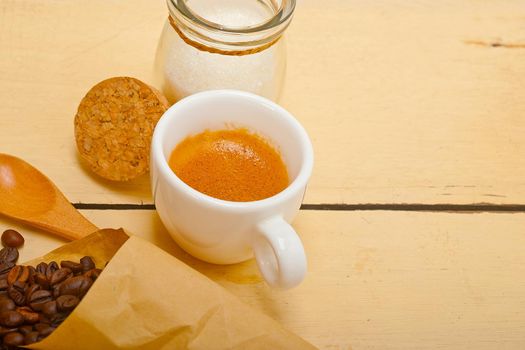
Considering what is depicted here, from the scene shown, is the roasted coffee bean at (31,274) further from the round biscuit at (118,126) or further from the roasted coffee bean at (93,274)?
the round biscuit at (118,126)

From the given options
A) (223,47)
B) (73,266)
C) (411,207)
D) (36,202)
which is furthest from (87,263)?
(411,207)

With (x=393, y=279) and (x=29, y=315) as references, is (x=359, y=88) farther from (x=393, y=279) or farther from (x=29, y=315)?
(x=29, y=315)

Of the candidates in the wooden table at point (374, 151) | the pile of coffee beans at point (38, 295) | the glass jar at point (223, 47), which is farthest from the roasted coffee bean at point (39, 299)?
the glass jar at point (223, 47)

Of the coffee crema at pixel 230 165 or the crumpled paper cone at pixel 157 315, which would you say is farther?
the coffee crema at pixel 230 165

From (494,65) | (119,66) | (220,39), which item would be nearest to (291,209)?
(220,39)

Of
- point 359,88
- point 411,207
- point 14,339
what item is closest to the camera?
point 14,339

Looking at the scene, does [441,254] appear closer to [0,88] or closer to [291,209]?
[291,209]
